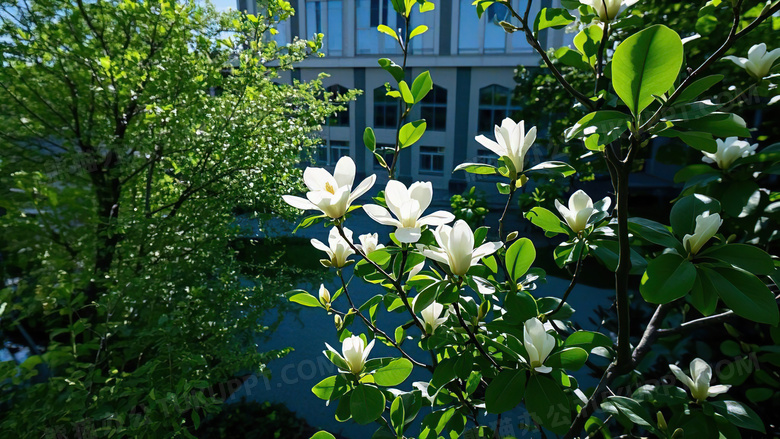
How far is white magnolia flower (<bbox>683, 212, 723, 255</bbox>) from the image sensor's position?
1.85 ft

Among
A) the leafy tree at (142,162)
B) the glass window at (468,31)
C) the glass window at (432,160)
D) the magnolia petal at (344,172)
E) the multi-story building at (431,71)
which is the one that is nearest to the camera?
the magnolia petal at (344,172)

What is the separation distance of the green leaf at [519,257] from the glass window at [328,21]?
578 centimetres

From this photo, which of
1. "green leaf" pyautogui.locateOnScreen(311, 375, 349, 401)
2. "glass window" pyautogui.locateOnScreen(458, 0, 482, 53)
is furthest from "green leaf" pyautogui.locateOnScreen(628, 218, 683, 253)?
"glass window" pyautogui.locateOnScreen(458, 0, 482, 53)

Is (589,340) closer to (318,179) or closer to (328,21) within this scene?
(318,179)

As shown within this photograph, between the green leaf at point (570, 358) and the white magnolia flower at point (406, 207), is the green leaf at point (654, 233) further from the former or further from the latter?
the white magnolia flower at point (406, 207)

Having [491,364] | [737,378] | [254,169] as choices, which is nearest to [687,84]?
[491,364]

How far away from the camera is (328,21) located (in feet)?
20.0

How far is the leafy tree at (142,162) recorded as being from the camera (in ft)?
A: 6.08

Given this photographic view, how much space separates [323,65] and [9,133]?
15.7 ft

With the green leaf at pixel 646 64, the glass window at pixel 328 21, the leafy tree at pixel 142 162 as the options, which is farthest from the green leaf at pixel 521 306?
the glass window at pixel 328 21

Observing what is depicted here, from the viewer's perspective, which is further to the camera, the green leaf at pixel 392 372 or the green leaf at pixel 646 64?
the green leaf at pixel 392 372

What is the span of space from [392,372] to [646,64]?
1.94ft

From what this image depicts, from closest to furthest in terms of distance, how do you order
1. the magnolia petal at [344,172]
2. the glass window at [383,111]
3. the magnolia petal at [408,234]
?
the magnolia petal at [408,234]
the magnolia petal at [344,172]
the glass window at [383,111]

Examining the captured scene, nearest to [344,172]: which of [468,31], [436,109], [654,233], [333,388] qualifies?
[333,388]
